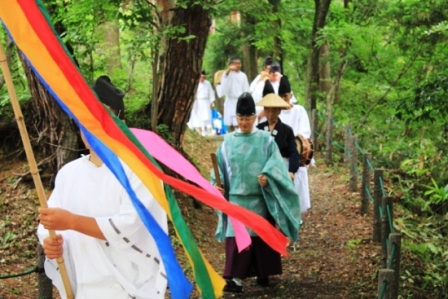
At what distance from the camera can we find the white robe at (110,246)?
13.9 feet

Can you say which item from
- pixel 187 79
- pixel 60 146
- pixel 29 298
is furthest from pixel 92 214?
pixel 187 79

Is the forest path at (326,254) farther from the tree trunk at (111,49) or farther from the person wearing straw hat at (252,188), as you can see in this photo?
the tree trunk at (111,49)

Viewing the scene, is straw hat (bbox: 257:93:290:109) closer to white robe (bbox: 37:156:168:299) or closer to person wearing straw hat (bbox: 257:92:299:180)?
person wearing straw hat (bbox: 257:92:299:180)

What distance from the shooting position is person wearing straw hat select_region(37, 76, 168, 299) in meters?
4.20

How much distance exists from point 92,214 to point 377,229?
283 inches

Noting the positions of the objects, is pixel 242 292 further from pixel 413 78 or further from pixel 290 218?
pixel 413 78

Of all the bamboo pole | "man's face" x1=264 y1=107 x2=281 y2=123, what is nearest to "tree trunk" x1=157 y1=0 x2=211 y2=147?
"man's face" x1=264 y1=107 x2=281 y2=123

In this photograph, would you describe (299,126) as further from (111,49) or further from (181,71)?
(111,49)

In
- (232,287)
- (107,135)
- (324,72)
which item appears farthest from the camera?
(324,72)

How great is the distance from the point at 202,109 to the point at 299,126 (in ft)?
35.2

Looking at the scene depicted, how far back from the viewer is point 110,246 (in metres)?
4.27

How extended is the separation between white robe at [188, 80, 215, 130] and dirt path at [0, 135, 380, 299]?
8816 millimetres

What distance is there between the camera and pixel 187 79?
11.2 metres

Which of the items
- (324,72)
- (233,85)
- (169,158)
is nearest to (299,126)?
(169,158)
